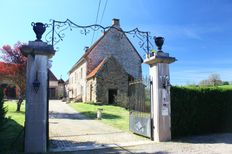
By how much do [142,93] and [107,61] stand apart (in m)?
16.8

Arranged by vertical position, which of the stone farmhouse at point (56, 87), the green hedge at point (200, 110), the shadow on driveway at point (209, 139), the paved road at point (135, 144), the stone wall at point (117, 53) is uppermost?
the stone wall at point (117, 53)

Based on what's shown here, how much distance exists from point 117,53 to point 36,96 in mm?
23644

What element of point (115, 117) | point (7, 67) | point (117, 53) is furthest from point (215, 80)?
point (7, 67)

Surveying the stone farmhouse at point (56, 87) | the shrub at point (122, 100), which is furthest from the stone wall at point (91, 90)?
the stone farmhouse at point (56, 87)

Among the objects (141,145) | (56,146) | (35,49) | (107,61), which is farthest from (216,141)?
(107,61)

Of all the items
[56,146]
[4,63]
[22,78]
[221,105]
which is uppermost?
[4,63]

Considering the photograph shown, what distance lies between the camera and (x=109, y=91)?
26.8 m

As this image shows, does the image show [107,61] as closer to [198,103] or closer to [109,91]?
[109,91]

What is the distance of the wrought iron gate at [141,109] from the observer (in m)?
9.17

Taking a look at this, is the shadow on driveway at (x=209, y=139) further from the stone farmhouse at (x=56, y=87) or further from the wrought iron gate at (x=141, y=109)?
the stone farmhouse at (x=56, y=87)

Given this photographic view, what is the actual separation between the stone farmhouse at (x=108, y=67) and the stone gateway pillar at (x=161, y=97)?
15785mm

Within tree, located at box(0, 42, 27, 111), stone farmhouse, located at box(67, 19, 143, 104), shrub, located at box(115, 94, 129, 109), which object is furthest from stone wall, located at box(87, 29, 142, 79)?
tree, located at box(0, 42, 27, 111)

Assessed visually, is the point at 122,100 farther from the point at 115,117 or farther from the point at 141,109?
the point at 141,109

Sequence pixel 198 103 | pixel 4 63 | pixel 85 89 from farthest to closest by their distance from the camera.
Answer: pixel 85 89 < pixel 4 63 < pixel 198 103
